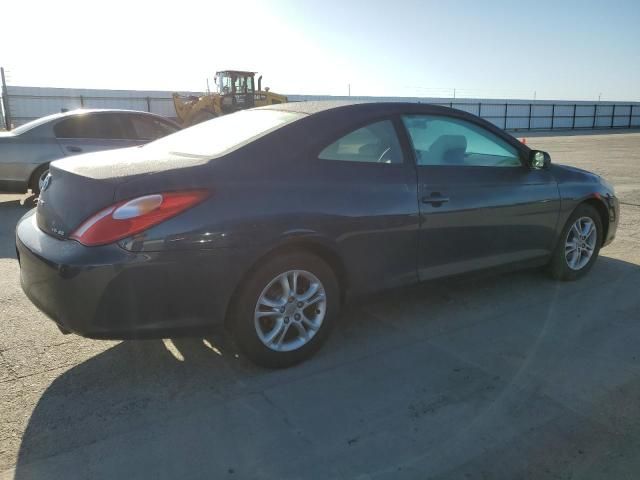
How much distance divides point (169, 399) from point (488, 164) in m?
2.86

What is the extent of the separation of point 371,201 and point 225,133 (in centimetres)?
104

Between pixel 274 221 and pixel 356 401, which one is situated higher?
pixel 274 221

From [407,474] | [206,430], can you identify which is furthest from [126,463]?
[407,474]

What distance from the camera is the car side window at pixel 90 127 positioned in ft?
25.6

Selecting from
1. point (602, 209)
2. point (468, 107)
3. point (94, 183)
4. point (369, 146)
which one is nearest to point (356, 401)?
point (369, 146)

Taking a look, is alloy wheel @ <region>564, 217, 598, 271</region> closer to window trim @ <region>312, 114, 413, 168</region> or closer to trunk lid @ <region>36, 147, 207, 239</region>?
window trim @ <region>312, 114, 413, 168</region>

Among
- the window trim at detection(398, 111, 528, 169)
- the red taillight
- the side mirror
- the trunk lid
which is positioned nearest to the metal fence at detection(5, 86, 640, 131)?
the trunk lid

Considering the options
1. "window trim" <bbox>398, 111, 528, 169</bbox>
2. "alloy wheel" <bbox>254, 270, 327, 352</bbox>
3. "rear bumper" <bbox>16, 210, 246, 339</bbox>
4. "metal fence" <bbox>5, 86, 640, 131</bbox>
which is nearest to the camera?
"rear bumper" <bbox>16, 210, 246, 339</bbox>

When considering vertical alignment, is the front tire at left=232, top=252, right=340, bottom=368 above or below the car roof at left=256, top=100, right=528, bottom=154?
below

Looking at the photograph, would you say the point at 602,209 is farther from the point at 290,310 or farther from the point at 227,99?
the point at 227,99

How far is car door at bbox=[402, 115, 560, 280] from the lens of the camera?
12.2 feet

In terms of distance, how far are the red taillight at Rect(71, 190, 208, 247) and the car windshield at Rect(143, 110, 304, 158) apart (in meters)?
0.45

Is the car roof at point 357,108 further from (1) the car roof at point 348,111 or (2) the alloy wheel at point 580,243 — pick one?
(2) the alloy wheel at point 580,243

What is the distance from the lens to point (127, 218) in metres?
2.66
